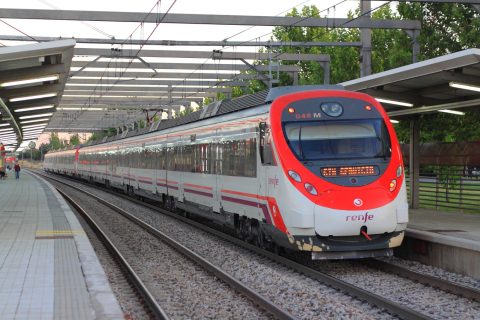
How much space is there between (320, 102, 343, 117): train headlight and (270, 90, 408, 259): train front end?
0.06 ft

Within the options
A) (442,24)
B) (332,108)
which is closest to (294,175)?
(332,108)

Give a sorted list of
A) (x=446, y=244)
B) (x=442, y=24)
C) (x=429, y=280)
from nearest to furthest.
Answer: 1. (x=429, y=280)
2. (x=446, y=244)
3. (x=442, y=24)

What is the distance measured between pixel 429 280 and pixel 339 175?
2.12 metres

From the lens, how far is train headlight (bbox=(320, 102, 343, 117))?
1112cm

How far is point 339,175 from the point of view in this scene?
10.5 metres

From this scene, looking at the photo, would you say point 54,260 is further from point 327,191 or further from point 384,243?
point 384,243

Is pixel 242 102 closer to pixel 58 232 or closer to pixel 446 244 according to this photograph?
pixel 446 244

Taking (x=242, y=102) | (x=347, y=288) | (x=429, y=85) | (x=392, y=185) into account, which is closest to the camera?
(x=347, y=288)

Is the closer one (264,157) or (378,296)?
(378,296)

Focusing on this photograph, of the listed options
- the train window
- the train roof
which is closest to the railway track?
the train window

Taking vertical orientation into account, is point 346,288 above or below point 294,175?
below

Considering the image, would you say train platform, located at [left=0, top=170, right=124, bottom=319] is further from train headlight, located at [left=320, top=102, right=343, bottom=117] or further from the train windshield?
train headlight, located at [left=320, top=102, right=343, bottom=117]

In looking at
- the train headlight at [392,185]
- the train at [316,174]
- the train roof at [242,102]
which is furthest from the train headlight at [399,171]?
the train roof at [242,102]

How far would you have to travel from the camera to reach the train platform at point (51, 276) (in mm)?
7227
